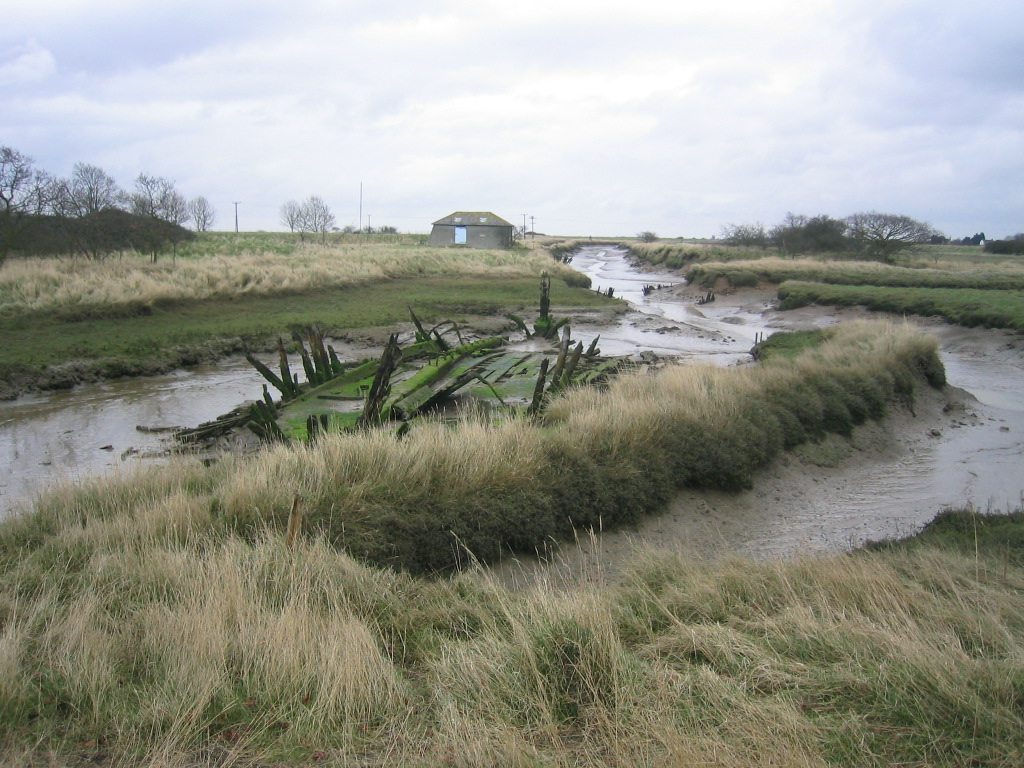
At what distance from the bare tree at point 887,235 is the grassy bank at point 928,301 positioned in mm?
26504

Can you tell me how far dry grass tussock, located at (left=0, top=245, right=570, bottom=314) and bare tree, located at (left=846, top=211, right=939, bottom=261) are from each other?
36681mm

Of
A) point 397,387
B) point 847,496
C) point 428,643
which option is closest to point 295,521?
point 428,643

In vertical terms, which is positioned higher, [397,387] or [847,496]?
[397,387]

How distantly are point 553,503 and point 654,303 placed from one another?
113 feet

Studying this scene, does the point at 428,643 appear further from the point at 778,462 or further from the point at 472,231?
the point at 472,231

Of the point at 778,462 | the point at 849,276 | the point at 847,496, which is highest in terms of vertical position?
the point at 849,276

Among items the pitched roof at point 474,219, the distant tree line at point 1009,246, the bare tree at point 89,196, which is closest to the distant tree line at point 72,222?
the bare tree at point 89,196

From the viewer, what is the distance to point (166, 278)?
2638 centimetres

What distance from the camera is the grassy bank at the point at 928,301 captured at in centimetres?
2550

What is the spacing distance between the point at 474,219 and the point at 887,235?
4031cm

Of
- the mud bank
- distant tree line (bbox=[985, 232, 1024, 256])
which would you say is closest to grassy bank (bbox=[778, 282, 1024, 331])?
the mud bank

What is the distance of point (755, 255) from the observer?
65.2 m

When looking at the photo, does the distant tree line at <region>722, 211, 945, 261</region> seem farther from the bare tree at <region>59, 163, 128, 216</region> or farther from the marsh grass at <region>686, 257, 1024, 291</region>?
the bare tree at <region>59, 163, 128, 216</region>

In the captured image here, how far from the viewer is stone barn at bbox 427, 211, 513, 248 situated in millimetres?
75812
